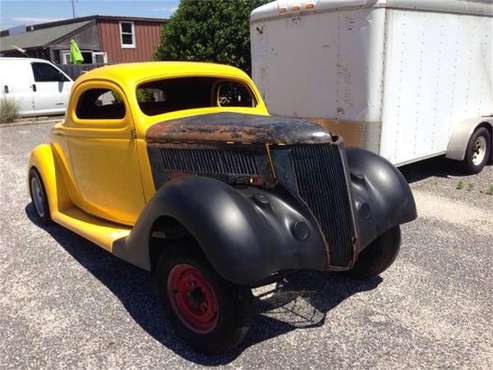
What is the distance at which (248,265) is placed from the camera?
9.03 ft

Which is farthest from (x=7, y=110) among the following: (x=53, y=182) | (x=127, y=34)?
(x=127, y=34)

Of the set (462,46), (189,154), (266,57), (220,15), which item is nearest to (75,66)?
(220,15)

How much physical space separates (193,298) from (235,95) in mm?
2385

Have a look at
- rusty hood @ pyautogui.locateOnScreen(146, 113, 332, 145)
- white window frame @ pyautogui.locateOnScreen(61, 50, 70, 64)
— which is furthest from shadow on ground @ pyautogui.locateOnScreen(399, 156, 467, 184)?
white window frame @ pyautogui.locateOnScreen(61, 50, 70, 64)

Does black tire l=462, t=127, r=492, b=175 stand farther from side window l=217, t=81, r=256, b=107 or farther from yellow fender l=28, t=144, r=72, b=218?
yellow fender l=28, t=144, r=72, b=218

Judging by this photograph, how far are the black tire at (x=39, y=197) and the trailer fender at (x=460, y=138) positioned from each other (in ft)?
18.1

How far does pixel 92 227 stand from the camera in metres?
4.36

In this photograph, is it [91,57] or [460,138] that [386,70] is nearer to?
[460,138]

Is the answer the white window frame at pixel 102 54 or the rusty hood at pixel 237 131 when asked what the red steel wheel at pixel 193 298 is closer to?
the rusty hood at pixel 237 131

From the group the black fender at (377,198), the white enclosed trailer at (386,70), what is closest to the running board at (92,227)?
the black fender at (377,198)

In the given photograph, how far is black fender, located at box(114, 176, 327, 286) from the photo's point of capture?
2.77 metres

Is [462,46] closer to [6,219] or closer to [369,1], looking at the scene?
[369,1]

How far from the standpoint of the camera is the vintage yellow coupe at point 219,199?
290cm

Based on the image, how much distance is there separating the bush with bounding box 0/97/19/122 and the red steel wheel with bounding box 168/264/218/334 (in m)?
12.2
